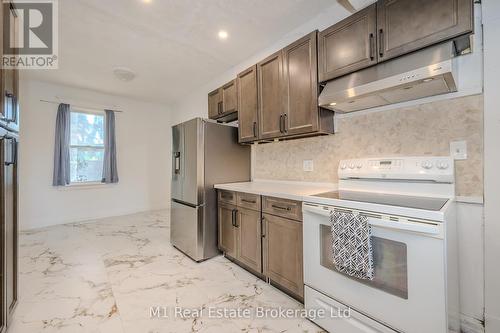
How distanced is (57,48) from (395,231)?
4.14 metres

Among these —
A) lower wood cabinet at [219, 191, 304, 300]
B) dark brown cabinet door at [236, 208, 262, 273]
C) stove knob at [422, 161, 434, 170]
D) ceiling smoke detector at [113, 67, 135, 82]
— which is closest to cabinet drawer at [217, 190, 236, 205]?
lower wood cabinet at [219, 191, 304, 300]

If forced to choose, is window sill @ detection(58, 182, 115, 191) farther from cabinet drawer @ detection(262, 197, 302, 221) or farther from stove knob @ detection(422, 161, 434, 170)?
stove knob @ detection(422, 161, 434, 170)

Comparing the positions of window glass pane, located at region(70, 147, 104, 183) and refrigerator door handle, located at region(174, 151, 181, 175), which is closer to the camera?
refrigerator door handle, located at region(174, 151, 181, 175)

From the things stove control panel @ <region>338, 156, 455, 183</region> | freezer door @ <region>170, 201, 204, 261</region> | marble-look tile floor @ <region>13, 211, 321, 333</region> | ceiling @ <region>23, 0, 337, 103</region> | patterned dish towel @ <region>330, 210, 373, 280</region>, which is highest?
ceiling @ <region>23, 0, 337, 103</region>

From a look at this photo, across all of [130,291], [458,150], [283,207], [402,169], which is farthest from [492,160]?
[130,291]

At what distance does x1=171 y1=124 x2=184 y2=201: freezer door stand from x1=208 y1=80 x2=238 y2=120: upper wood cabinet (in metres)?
0.60

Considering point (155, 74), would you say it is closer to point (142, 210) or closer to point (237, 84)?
point (237, 84)

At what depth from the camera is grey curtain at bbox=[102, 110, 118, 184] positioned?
475 centimetres

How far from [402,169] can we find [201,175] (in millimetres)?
1955

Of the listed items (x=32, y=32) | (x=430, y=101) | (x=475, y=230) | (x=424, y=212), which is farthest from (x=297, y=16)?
(x=32, y=32)

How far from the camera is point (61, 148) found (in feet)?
13.8

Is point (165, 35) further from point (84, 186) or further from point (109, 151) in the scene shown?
point (84, 186)

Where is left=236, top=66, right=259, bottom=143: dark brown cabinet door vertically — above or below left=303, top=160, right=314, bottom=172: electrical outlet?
above

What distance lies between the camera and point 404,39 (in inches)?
59.0
